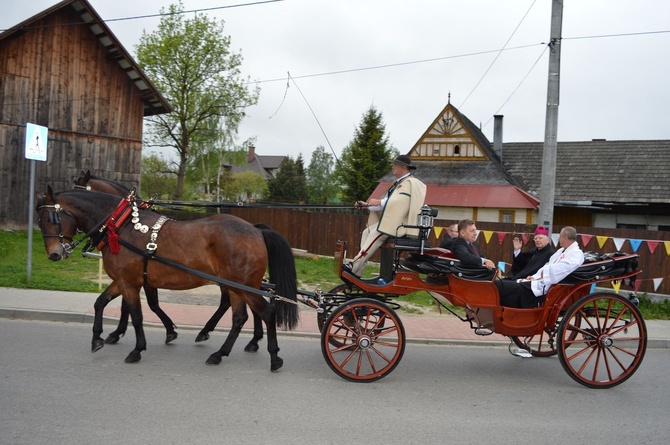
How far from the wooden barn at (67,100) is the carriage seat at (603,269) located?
1750cm

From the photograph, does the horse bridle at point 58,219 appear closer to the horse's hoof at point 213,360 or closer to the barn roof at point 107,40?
the horse's hoof at point 213,360

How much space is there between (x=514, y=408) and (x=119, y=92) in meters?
19.4

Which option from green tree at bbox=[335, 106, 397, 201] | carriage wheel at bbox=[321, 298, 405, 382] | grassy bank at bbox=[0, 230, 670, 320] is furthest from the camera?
green tree at bbox=[335, 106, 397, 201]

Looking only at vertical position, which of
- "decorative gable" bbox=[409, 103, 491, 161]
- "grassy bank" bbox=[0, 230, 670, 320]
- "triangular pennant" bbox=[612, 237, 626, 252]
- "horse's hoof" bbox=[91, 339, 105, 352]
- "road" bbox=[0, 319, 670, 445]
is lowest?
"road" bbox=[0, 319, 670, 445]

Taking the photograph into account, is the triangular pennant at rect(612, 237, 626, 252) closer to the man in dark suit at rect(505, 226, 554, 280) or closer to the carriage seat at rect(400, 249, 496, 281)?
the man in dark suit at rect(505, 226, 554, 280)

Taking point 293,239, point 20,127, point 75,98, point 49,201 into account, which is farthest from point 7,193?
point 49,201

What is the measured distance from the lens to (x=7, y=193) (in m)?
18.6

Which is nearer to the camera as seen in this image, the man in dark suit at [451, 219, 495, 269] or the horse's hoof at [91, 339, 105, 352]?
the man in dark suit at [451, 219, 495, 269]

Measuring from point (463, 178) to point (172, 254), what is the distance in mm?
22338

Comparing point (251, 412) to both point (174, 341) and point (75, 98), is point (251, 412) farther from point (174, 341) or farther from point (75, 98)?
point (75, 98)

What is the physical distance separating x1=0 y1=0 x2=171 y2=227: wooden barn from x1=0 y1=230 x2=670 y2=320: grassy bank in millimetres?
4165

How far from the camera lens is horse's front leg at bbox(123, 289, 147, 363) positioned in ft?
20.6

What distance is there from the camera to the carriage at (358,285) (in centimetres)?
611

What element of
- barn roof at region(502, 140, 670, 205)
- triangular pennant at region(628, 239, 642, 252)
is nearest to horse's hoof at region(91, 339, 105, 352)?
triangular pennant at region(628, 239, 642, 252)
